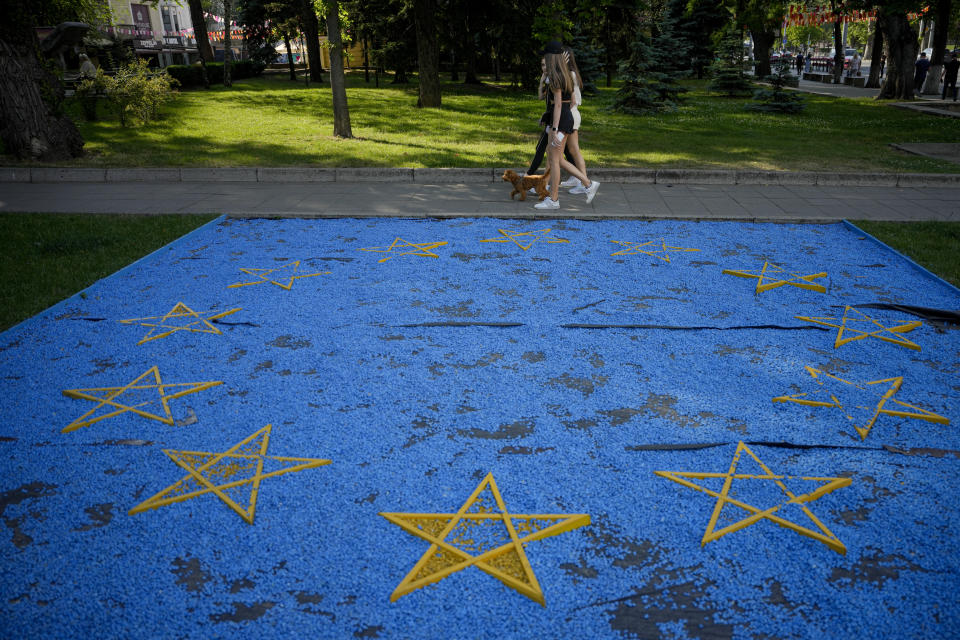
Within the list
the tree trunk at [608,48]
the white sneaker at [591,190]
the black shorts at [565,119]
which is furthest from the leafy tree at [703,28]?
the black shorts at [565,119]

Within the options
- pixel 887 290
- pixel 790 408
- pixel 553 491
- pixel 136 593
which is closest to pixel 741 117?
pixel 887 290

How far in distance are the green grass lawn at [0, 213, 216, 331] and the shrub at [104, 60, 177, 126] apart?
871cm

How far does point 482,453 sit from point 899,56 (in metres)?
30.0

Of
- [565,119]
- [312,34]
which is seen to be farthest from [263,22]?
[565,119]

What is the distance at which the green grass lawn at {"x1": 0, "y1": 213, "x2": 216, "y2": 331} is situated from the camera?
5.89m

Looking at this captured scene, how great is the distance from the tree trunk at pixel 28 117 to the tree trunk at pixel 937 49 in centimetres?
2364

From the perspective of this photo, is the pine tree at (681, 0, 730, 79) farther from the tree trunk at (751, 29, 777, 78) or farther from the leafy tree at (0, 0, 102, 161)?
the leafy tree at (0, 0, 102, 161)

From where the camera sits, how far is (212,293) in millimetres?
6051

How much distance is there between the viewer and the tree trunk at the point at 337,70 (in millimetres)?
12740

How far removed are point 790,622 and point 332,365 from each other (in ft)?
10.9

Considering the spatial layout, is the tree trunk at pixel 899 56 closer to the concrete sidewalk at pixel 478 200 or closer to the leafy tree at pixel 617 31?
the leafy tree at pixel 617 31

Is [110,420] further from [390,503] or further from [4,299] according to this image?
A: [4,299]

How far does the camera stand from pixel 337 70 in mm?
13383

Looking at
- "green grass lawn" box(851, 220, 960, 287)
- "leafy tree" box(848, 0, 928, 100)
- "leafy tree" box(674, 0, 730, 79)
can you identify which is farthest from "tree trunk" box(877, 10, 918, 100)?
"green grass lawn" box(851, 220, 960, 287)
